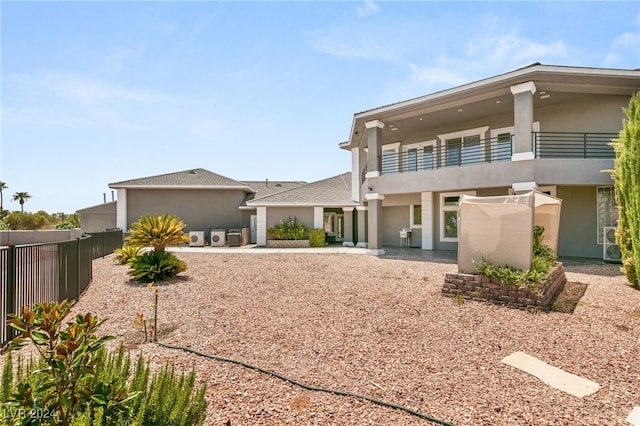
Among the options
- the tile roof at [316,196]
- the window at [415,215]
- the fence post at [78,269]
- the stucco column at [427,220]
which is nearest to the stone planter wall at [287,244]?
the tile roof at [316,196]

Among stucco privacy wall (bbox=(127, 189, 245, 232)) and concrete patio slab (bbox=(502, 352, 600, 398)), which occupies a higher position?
stucco privacy wall (bbox=(127, 189, 245, 232))

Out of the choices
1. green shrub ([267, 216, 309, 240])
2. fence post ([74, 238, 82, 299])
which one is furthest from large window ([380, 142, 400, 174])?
fence post ([74, 238, 82, 299])

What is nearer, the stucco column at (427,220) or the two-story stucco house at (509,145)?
the two-story stucco house at (509,145)

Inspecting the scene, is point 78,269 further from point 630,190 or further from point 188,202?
point 188,202

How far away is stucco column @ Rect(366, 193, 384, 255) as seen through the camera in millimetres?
15961

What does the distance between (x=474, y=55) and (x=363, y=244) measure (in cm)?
1272

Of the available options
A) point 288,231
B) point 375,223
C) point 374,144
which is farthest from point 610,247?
point 288,231

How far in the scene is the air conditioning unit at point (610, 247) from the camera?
12492 mm

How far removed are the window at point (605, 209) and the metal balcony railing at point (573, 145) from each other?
1462mm

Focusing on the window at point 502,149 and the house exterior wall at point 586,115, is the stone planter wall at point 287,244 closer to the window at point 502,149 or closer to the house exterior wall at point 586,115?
the window at point 502,149

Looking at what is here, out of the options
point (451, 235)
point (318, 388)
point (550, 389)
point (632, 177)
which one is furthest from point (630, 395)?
point (451, 235)

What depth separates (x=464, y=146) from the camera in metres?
16.8

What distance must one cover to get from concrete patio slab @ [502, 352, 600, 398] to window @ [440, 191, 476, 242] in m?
13.8

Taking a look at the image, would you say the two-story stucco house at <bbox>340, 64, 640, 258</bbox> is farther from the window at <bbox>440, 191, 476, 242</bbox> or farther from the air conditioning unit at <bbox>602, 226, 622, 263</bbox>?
the air conditioning unit at <bbox>602, 226, 622, 263</bbox>
